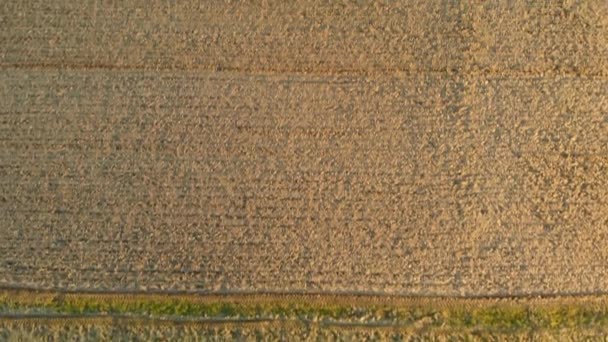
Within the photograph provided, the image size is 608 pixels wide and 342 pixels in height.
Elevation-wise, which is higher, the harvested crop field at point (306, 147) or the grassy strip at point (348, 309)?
the harvested crop field at point (306, 147)

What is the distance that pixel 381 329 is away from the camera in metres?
2.08

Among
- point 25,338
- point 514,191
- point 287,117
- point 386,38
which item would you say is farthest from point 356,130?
point 25,338

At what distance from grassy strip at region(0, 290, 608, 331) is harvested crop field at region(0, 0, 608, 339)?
40mm

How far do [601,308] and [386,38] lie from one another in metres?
1.32

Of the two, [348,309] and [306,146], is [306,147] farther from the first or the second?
[348,309]

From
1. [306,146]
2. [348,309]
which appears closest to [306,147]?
[306,146]

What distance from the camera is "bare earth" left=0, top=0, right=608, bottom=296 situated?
2.14m

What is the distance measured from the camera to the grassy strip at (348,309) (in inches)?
82.0

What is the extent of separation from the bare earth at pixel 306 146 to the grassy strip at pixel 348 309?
0.05 meters

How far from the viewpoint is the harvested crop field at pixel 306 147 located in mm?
2141

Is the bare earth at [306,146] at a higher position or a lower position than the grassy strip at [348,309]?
higher

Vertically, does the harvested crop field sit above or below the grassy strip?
above

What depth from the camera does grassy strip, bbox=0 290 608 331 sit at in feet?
6.83

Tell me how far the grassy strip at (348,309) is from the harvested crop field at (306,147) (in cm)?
4
